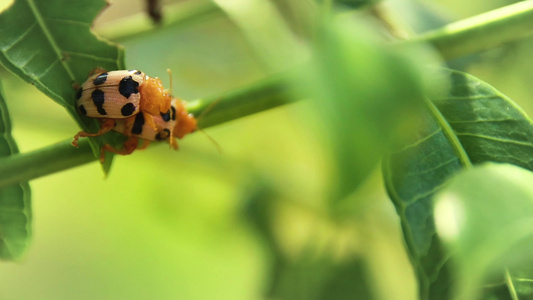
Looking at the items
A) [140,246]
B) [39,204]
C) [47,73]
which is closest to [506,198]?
[47,73]

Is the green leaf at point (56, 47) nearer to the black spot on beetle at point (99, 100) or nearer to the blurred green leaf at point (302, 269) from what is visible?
the black spot on beetle at point (99, 100)

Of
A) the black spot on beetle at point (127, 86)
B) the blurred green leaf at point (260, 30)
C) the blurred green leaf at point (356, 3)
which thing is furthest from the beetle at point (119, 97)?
the blurred green leaf at point (356, 3)

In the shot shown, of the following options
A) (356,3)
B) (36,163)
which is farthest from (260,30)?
(36,163)

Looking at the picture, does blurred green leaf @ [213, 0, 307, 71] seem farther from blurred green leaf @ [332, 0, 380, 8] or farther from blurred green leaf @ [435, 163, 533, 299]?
blurred green leaf @ [435, 163, 533, 299]

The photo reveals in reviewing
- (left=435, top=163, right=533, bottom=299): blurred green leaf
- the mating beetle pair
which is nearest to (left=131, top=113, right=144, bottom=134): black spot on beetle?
the mating beetle pair

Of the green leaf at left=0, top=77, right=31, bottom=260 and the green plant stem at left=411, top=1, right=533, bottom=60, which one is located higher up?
the green plant stem at left=411, top=1, right=533, bottom=60

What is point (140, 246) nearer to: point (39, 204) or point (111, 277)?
point (111, 277)

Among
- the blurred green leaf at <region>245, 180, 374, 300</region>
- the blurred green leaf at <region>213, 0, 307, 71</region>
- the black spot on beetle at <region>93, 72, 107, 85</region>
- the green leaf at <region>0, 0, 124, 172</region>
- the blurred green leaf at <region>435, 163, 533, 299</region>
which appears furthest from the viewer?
the blurred green leaf at <region>245, 180, 374, 300</region>
